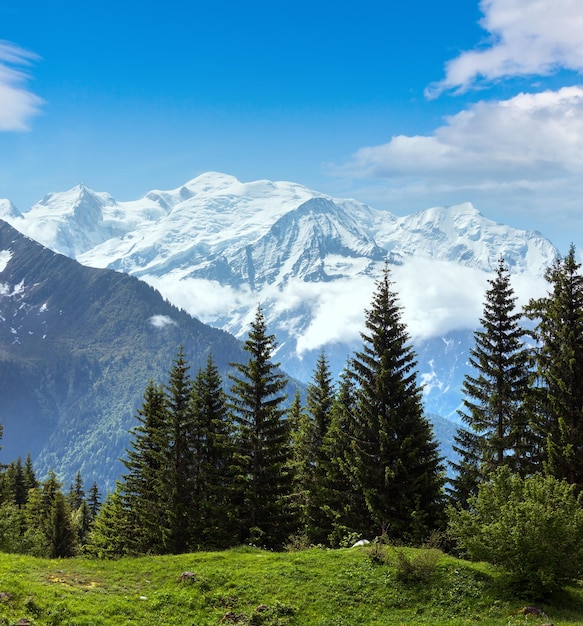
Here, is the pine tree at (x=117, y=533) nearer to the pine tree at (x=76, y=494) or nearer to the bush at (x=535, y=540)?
the bush at (x=535, y=540)

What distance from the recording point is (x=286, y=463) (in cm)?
4331

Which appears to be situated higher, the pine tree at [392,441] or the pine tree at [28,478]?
the pine tree at [392,441]

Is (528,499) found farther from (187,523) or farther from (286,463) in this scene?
(187,523)

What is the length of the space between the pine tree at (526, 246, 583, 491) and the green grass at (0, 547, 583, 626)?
36.4 ft

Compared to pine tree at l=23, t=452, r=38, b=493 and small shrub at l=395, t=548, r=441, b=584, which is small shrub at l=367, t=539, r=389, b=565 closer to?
small shrub at l=395, t=548, r=441, b=584

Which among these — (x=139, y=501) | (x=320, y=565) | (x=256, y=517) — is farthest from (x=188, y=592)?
(x=139, y=501)

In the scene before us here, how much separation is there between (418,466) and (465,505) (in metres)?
5.85

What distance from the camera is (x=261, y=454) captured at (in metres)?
42.6

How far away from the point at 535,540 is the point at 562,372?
1623 centimetres

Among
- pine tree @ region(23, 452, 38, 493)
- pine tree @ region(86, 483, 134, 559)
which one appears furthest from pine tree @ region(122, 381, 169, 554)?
pine tree @ region(23, 452, 38, 493)

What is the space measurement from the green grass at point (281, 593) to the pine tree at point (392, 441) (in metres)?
9.75

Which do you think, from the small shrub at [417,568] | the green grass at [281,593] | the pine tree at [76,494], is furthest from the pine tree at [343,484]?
the pine tree at [76,494]

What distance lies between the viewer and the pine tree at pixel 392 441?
37.3 metres

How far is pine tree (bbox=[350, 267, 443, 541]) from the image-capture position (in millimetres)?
37344
